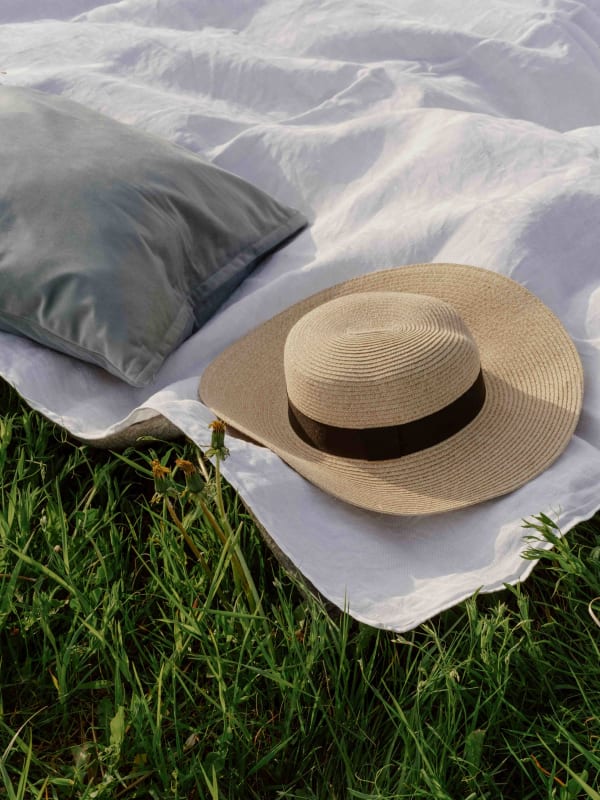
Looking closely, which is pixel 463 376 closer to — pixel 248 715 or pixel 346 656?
pixel 346 656

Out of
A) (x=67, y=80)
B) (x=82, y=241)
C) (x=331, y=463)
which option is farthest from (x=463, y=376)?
(x=67, y=80)

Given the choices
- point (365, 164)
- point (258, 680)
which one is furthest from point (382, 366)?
point (365, 164)

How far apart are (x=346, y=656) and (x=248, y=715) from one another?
14 centimetres

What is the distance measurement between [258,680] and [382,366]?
0.45 meters

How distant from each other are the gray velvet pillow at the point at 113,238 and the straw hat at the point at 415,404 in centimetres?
20

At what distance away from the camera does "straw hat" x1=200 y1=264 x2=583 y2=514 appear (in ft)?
4.06

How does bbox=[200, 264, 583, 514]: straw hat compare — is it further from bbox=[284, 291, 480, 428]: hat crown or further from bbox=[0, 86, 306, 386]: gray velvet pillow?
bbox=[0, 86, 306, 386]: gray velvet pillow

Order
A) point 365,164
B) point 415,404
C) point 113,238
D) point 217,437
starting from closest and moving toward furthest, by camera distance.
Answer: point 217,437
point 415,404
point 113,238
point 365,164

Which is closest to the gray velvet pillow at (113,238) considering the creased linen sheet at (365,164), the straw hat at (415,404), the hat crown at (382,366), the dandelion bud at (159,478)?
the creased linen sheet at (365,164)

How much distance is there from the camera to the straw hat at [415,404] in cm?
124

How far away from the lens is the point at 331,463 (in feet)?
4.31

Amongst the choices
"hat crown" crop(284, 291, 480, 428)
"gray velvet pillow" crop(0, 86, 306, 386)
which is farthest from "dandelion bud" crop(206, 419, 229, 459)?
"gray velvet pillow" crop(0, 86, 306, 386)

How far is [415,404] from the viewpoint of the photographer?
1243 mm

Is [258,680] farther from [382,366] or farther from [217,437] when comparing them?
[382,366]
